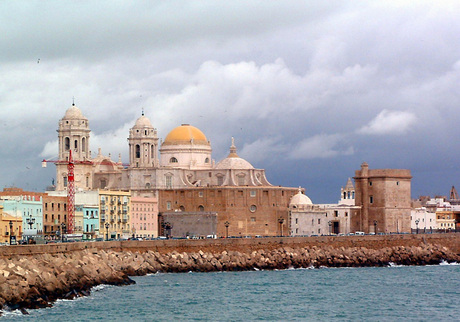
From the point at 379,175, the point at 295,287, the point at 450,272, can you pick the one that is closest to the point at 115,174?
the point at 379,175

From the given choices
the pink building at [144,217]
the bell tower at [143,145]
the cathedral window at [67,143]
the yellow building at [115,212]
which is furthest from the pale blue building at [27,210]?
the bell tower at [143,145]

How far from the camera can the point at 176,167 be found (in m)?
140

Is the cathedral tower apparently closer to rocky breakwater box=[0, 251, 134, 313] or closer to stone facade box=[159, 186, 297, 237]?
stone facade box=[159, 186, 297, 237]

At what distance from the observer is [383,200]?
137 m

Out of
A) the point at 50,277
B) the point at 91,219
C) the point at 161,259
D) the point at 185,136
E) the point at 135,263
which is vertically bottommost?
the point at 50,277

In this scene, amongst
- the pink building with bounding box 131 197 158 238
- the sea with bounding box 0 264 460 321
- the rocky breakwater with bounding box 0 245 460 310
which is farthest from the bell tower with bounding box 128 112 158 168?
the sea with bounding box 0 264 460 321

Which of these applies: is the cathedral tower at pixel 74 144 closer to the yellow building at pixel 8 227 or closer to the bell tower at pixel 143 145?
the bell tower at pixel 143 145

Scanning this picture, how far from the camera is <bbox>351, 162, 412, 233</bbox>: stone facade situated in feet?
448

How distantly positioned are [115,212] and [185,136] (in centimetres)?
2107

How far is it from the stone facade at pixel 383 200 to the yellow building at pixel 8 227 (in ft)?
156

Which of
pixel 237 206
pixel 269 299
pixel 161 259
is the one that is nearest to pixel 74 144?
pixel 237 206

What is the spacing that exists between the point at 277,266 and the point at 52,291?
119 ft

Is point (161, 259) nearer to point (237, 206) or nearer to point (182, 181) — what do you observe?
point (237, 206)

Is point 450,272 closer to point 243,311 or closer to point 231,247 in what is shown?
point 231,247
